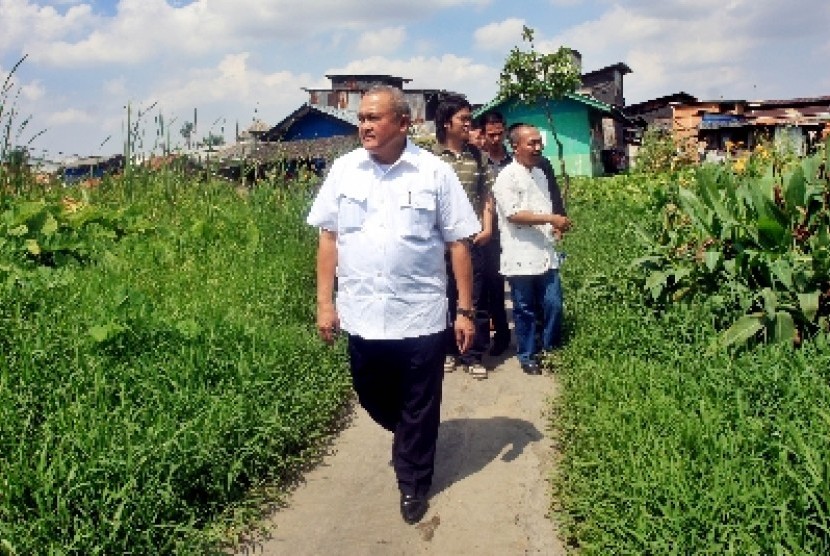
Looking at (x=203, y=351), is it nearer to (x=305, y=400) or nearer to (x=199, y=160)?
(x=305, y=400)

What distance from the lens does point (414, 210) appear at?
341cm

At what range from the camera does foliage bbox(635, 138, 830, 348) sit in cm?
452

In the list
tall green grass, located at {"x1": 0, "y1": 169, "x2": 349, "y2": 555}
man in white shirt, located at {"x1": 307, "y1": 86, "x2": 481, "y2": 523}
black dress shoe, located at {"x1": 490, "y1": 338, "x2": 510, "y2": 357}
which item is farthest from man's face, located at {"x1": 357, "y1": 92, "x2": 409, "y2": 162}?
black dress shoe, located at {"x1": 490, "y1": 338, "x2": 510, "y2": 357}

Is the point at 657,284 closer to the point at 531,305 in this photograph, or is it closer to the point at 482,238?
the point at 531,305

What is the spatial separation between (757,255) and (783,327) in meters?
0.50

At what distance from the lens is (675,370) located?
4273mm

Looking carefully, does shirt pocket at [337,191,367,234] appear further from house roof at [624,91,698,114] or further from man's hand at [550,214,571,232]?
house roof at [624,91,698,114]

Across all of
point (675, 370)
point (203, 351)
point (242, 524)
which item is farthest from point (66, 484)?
point (675, 370)

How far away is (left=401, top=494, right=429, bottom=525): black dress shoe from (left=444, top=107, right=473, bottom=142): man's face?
265cm

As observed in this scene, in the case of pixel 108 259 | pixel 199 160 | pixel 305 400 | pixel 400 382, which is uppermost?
pixel 199 160

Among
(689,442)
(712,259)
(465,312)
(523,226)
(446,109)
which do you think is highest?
(446,109)

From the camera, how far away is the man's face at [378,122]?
3314 mm

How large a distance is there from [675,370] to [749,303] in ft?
2.58

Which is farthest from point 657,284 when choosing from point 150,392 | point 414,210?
point 150,392
